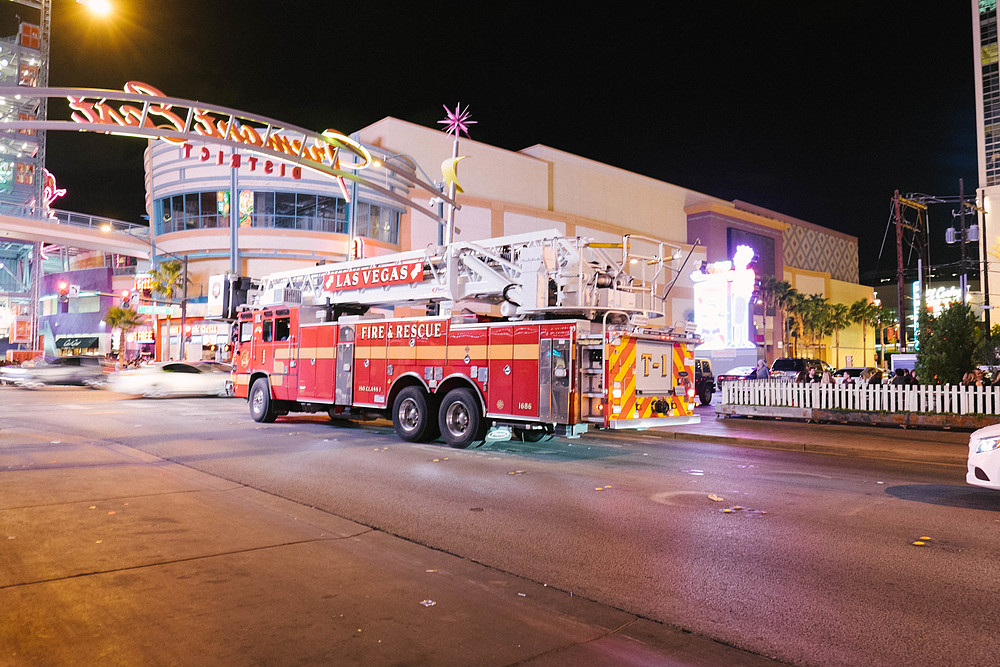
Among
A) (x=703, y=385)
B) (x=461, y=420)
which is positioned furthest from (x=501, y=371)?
(x=703, y=385)

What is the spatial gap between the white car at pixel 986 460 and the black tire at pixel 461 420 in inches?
278

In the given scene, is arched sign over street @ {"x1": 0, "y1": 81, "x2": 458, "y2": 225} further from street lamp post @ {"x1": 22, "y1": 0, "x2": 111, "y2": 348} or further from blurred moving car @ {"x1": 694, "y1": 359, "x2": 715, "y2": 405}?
street lamp post @ {"x1": 22, "y1": 0, "x2": 111, "y2": 348}

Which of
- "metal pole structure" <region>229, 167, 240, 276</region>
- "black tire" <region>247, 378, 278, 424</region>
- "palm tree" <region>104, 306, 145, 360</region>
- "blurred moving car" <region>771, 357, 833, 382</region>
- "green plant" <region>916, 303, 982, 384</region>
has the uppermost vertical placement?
"metal pole structure" <region>229, 167, 240, 276</region>

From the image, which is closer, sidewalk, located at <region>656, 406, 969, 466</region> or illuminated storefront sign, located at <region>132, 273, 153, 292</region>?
sidewalk, located at <region>656, 406, 969, 466</region>

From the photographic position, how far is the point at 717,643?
12.9 feet

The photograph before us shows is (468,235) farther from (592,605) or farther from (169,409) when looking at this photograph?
(592,605)

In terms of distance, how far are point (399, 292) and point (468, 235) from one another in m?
41.3

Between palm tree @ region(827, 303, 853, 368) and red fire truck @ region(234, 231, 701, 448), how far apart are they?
81.4m

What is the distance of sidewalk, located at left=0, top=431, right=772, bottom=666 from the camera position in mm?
3701

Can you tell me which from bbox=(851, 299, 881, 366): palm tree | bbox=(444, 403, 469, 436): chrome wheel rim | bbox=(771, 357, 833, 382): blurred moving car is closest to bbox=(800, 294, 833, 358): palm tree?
bbox=(851, 299, 881, 366): palm tree

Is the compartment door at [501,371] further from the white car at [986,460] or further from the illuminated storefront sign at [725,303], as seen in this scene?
the illuminated storefront sign at [725,303]

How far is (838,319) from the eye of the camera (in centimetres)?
8762

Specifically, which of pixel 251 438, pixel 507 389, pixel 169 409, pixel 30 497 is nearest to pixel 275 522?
pixel 30 497

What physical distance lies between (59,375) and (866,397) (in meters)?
35.1
